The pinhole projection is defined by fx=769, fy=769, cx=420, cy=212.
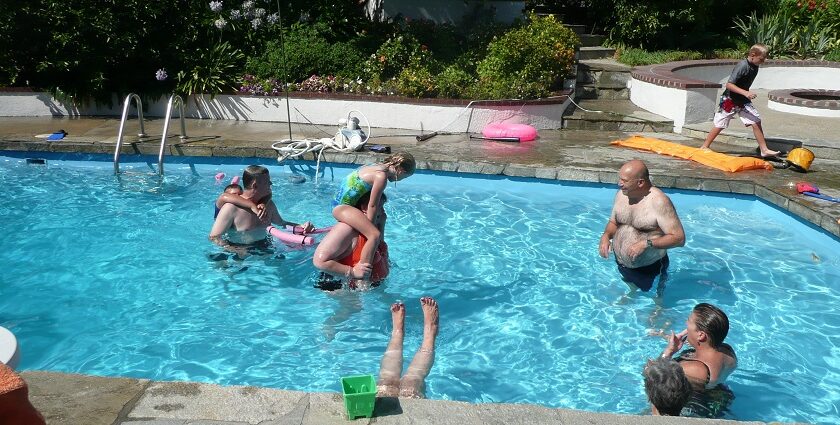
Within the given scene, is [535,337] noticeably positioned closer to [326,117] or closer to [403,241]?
[403,241]

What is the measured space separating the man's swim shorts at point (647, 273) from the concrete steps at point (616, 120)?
6135 mm

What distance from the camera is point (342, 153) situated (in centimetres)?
1086

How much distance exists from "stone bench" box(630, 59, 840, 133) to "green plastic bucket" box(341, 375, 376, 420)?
983 centimetres

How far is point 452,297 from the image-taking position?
7.19 m

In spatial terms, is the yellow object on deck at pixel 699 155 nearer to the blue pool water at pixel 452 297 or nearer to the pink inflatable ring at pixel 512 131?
the blue pool water at pixel 452 297

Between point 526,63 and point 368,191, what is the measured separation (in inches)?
291

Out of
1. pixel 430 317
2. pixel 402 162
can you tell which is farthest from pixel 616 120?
pixel 430 317

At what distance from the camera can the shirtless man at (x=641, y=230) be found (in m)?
6.32

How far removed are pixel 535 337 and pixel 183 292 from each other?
130 inches

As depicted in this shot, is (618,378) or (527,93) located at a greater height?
(527,93)

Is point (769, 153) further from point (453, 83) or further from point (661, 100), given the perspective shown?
point (453, 83)

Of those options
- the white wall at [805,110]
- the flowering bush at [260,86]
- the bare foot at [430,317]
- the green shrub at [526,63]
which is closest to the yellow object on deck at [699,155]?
the green shrub at [526,63]

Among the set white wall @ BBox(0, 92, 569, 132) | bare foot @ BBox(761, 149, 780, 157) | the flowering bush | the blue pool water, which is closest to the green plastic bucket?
the blue pool water

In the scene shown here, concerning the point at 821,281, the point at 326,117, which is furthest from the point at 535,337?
the point at 326,117
